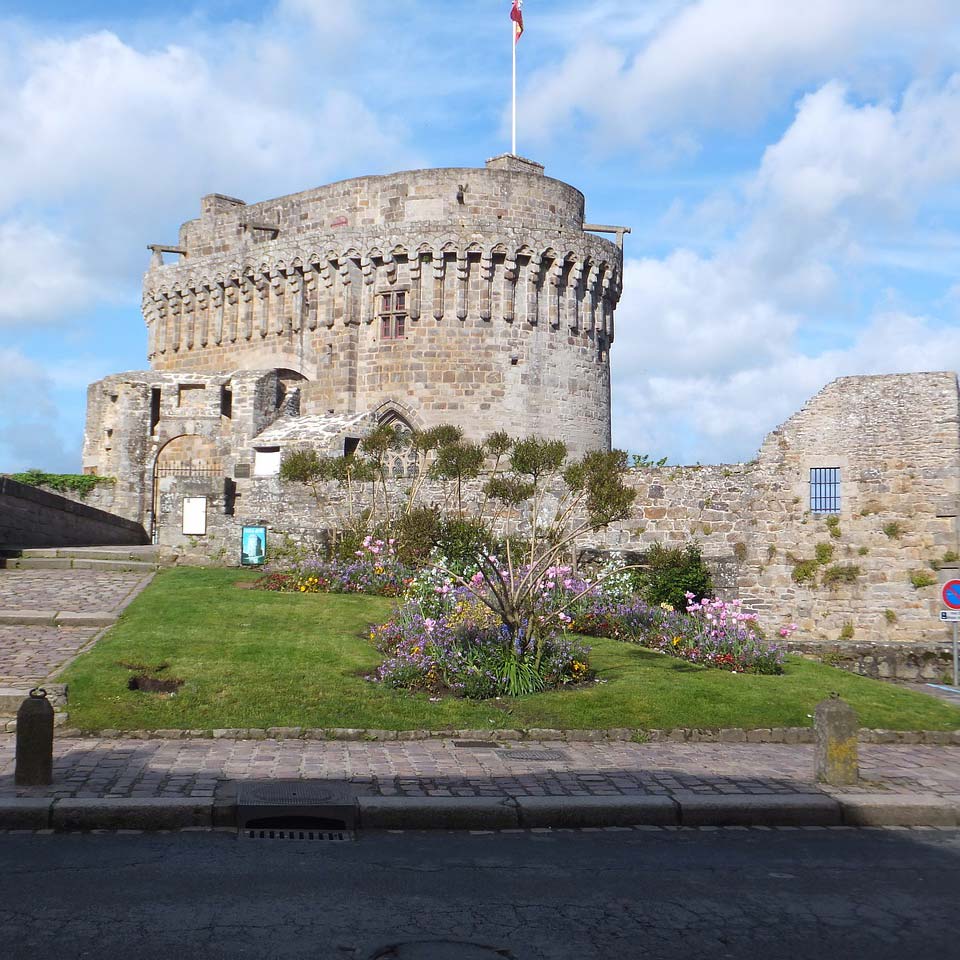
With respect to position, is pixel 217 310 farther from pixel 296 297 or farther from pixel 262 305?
pixel 296 297

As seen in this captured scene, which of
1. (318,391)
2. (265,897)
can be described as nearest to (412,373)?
(318,391)

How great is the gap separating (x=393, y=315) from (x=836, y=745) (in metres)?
24.8

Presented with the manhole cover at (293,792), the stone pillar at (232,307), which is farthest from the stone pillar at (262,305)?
the manhole cover at (293,792)

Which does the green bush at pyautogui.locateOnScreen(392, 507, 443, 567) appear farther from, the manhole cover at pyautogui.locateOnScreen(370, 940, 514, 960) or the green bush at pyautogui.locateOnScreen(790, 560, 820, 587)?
the manhole cover at pyautogui.locateOnScreen(370, 940, 514, 960)

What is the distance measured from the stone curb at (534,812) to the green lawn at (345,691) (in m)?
2.61

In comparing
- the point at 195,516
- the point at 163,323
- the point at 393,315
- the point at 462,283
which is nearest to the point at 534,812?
the point at 195,516

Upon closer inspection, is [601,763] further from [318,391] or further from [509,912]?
[318,391]

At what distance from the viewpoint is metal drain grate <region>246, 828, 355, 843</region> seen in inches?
273

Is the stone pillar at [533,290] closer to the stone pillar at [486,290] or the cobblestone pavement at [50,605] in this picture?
the stone pillar at [486,290]

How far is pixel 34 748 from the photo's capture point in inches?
297

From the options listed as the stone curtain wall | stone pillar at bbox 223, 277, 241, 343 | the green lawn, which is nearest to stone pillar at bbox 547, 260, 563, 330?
stone pillar at bbox 223, 277, 241, 343

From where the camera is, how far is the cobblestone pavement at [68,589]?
15.9m

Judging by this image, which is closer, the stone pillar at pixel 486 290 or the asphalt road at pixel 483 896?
the asphalt road at pixel 483 896

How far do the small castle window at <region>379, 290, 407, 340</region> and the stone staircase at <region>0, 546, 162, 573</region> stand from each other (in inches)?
453
